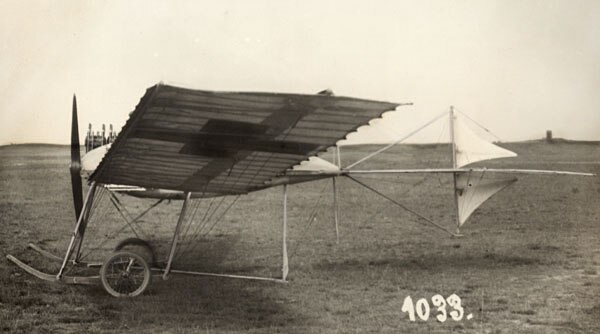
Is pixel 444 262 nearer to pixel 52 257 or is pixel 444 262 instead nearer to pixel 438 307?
pixel 438 307

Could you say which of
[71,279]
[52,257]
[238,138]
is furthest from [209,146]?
[52,257]

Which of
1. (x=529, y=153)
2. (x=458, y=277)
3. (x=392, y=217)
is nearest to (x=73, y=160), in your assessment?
(x=458, y=277)

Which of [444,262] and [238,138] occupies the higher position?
[238,138]

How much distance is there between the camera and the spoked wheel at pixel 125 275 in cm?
704

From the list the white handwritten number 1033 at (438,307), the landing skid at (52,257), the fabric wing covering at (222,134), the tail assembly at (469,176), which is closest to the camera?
the fabric wing covering at (222,134)

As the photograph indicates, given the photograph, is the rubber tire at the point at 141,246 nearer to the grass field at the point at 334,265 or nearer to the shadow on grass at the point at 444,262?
the grass field at the point at 334,265

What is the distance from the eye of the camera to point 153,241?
10.7 m

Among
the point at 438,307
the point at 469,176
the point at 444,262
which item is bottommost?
the point at 438,307

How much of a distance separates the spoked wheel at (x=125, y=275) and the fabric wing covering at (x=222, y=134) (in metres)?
0.89

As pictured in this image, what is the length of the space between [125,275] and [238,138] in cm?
274

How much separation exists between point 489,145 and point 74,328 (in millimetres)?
6390

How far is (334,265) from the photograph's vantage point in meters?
8.89

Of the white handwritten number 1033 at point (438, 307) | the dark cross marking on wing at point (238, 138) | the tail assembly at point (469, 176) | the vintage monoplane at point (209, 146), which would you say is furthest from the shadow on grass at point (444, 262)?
the dark cross marking on wing at point (238, 138)

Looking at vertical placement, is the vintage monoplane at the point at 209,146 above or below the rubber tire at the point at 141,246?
above
